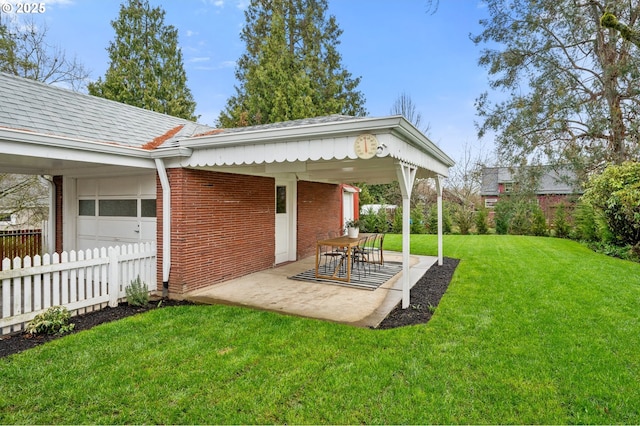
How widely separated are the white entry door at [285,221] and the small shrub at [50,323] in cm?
495

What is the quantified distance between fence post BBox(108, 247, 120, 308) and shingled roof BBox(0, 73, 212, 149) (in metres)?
1.90

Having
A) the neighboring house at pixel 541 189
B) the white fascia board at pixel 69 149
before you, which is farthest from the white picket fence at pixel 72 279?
the neighboring house at pixel 541 189

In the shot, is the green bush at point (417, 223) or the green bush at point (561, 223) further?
the green bush at point (417, 223)

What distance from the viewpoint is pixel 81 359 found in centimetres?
365

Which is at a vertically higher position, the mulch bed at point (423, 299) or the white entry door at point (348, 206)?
the white entry door at point (348, 206)

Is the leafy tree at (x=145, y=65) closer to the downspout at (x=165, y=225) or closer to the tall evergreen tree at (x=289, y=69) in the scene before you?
the tall evergreen tree at (x=289, y=69)

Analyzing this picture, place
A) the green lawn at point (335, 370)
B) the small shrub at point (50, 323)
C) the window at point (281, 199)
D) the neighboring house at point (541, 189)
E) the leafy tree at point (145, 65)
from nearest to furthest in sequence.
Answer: the green lawn at point (335, 370) → the small shrub at point (50, 323) → the window at point (281, 199) → the leafy tree at point (145, 65) → the neighboring house at point (541, 189)

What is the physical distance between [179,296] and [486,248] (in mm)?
10855

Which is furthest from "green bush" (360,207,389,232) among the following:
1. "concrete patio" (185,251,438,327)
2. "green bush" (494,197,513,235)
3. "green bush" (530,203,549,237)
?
"concrete patio" (185,251,438,327)

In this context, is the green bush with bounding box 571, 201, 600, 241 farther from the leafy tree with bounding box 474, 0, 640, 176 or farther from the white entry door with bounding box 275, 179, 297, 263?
the white entry door with bounding box 275, 179, 297, 263

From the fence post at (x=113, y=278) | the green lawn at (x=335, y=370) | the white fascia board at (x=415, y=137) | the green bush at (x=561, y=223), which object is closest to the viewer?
the green lawn at (x=335, y=370)

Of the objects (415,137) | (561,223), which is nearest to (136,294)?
(415,137)

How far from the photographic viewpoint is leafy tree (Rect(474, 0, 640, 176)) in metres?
13.8

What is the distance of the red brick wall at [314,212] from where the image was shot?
10130 mm
